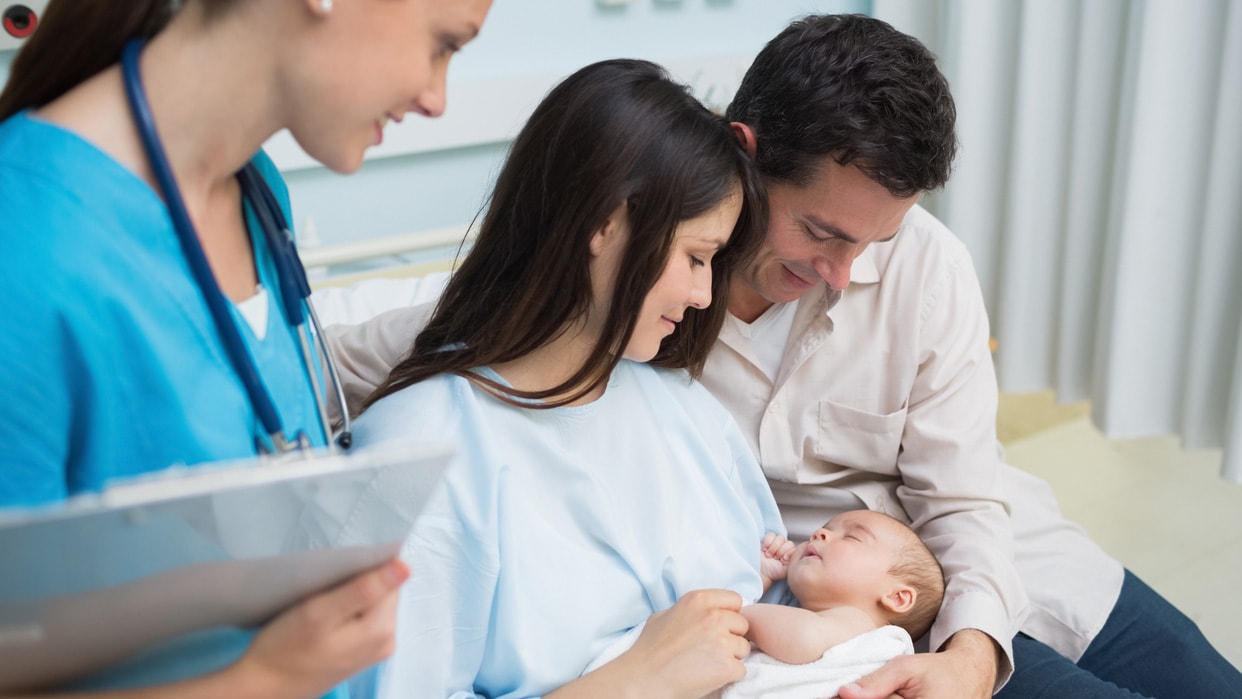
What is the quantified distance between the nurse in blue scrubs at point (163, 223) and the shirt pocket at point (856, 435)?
43.5 inches

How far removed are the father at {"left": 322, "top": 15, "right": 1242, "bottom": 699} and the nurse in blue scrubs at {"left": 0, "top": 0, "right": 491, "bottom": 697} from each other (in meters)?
0.80

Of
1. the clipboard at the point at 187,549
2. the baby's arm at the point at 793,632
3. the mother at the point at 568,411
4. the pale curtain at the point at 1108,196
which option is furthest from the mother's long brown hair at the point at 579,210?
the pale curtain at the point at 1108,196

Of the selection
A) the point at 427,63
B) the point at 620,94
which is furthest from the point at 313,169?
the point at 427,63

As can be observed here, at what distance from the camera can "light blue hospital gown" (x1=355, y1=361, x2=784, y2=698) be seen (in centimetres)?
136

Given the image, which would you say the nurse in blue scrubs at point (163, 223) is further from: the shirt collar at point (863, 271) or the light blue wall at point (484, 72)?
the light blue wall at point (484, 72)

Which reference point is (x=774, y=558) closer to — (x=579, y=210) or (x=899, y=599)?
(x=899, y=599)

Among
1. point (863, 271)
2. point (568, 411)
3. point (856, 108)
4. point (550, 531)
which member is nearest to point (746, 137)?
point (856, 108)

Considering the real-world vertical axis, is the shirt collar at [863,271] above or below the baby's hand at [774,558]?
above

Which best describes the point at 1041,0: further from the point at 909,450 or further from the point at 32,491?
the point at 32,491

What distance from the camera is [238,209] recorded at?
104cm

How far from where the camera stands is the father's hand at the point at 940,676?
1.51 meters

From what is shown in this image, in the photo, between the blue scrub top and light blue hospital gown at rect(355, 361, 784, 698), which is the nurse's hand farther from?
light blue hospital gown at rect(355, 361, 784, 698)

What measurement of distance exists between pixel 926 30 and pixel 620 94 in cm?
228

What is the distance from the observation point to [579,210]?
1.36 m
